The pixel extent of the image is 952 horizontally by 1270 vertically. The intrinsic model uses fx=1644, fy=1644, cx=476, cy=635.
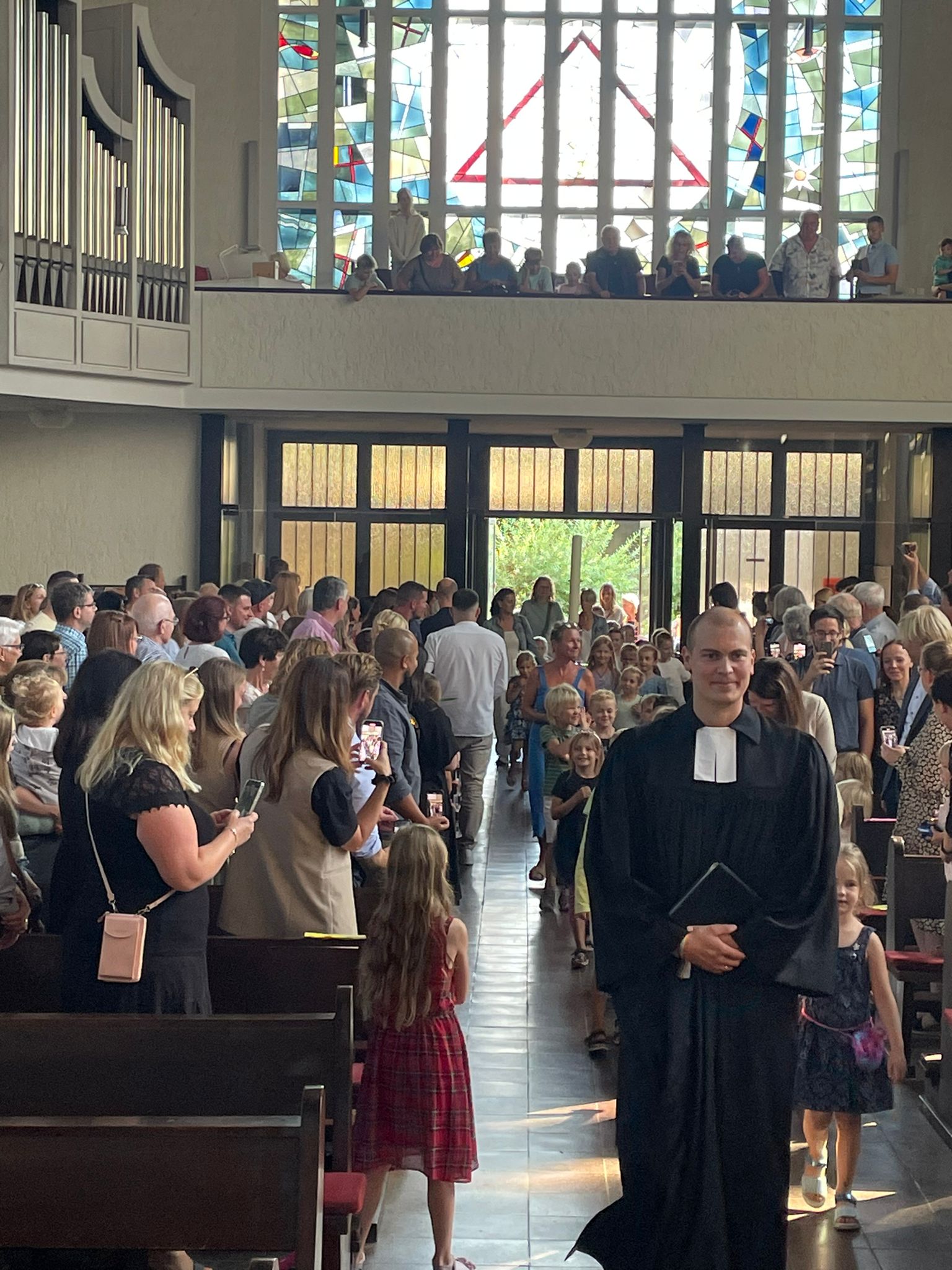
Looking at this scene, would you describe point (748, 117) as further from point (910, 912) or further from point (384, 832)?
point (910, 912)

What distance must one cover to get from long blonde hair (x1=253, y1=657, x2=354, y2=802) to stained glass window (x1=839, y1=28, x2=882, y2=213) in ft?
51.4

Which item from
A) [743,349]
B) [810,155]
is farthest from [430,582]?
[810,155]

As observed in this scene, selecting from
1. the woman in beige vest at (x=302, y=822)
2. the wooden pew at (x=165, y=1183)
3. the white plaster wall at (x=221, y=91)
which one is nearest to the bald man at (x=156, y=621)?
the woman in beige vest at (x=302, y=822)

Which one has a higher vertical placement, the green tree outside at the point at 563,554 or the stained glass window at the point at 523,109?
the stained glass window at the point at 523,109

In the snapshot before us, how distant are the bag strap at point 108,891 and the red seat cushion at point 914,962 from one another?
343cm

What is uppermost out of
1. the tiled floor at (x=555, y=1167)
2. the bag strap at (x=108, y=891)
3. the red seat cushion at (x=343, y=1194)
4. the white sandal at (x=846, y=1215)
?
the bag strap at (x=108, y=891)

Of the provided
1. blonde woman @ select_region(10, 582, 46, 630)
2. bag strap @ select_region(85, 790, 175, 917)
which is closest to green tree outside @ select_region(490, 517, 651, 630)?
blonde woman @ select_region(10, 582, 46, 630)

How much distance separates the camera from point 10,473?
16.6 m

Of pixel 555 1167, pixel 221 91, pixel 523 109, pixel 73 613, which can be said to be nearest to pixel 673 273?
pixel 523 109

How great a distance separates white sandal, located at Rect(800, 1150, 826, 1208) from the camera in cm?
526

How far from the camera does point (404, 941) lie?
4.83 m

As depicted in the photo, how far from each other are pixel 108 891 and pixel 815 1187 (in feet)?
8.16

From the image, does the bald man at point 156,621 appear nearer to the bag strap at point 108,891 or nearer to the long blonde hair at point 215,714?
the long blonde hair at point 215,714

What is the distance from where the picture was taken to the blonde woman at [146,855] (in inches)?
173
